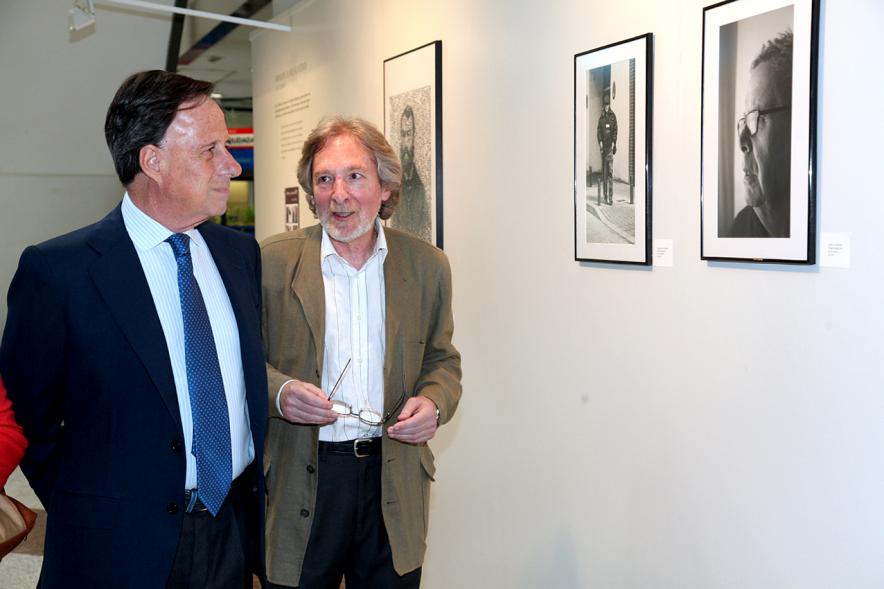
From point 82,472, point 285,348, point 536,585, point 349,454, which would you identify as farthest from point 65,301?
point 536,585

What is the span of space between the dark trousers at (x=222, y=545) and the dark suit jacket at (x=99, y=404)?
71mm

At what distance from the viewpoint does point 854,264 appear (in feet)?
7.02

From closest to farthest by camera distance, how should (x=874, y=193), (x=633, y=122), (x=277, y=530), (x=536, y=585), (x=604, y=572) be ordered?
(x=874, y=193), (x=277, y=530), (x=633, y=122), (x=604, y=572), (x=536, y=585)

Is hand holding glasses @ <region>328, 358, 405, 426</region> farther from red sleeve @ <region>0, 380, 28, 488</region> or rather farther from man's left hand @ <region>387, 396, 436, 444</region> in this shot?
red sleeve @ <region>0, 380, 28, 488</region>

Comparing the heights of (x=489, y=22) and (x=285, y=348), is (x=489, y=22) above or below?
above

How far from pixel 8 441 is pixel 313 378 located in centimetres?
87

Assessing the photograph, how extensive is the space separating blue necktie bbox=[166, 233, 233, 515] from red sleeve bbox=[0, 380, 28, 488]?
326mm

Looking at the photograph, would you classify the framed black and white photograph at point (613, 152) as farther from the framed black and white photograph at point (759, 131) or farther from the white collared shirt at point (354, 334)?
the white collared shirt at point (354, 334)

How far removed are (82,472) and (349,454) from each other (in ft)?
2.64

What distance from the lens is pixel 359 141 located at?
2.52 metres

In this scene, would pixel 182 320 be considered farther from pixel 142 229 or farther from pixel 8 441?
pixel 8 441

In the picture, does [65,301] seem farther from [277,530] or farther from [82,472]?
[277,530]

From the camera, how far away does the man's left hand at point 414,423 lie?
7.24ft

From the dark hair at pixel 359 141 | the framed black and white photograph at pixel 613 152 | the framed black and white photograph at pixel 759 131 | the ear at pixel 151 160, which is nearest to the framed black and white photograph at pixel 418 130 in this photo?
the framed black and white photograph at pixel 613 152
